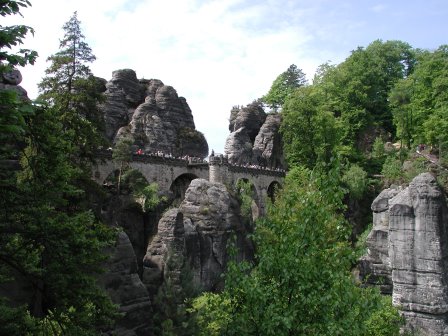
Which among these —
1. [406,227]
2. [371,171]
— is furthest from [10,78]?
[371,171]

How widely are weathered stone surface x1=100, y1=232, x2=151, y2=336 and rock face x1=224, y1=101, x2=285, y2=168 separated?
3803cm

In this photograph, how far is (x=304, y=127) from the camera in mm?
48000

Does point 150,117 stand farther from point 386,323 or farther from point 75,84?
point 386,323

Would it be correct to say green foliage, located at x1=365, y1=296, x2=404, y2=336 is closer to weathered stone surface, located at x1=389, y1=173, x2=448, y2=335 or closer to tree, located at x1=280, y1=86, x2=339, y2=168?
weathered stone surface, located at x1=389, y1=173, x2=448, y2=335

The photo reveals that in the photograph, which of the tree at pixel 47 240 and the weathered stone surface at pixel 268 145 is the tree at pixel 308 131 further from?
the tree at pixel 47 240

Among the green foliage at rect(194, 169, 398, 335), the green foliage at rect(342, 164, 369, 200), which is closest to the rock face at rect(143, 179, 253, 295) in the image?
the green foliage at rect(194, 169, 398, 335)

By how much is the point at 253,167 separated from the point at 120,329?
36.5 metres

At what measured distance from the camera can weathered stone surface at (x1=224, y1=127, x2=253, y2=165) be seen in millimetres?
53188

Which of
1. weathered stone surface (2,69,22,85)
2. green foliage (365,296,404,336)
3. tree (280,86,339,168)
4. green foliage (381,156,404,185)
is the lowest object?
green foliage (365,296,404,336)

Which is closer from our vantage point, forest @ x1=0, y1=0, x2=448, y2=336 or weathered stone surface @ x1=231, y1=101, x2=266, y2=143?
forest @ x1=0, y1=0, x2=448, y2=336

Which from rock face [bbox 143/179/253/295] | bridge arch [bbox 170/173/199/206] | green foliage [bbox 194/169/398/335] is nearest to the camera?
green foliage [bbox 194/169/398/335]

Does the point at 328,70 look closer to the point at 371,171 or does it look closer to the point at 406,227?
the point at 371,171

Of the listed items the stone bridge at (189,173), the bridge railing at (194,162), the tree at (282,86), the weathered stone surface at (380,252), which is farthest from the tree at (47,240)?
the tree at (282,86)

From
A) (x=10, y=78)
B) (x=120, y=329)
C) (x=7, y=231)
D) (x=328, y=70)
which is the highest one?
(x=328, y=70)
